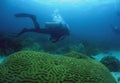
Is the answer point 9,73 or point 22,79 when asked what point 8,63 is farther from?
point 22,79

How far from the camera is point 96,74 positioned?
4.75m

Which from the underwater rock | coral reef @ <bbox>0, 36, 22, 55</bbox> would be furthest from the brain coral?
coral reef @ <bbox>0, 36, 22, 55</bbox>

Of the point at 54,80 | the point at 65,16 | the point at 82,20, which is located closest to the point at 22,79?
the point at 54,80

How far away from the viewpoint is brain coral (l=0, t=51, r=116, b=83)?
4270 millimetres

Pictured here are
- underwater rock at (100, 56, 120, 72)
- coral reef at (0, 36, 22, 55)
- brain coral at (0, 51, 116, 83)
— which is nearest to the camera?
brain coral at (0, 51, 116, 83)

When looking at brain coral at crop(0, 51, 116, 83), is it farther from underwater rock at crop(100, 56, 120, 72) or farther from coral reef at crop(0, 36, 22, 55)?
coral reef at crop(0, 36, 22, 55)

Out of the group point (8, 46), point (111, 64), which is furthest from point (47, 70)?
point (8, 46)

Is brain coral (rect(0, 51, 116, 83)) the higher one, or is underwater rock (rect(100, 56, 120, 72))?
underwater rock (rect(100, 56, 120, 72))

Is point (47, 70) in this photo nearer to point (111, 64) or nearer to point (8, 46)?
point (111, 64)

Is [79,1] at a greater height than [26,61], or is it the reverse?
[79,1]

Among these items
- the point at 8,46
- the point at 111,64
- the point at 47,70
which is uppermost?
the point at 8,46

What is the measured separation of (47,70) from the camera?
4.47 m

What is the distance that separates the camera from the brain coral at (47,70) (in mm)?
4270

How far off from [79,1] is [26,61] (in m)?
35.9
